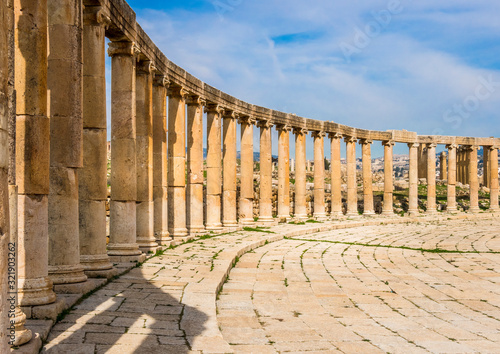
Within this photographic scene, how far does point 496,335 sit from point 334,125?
26349 millimetres

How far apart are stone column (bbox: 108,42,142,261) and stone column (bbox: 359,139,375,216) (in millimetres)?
24414

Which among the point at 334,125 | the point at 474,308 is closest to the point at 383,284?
the point at 474,308

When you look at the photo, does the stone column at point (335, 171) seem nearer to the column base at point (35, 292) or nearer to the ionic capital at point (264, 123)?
the ionic capital at point (264, 123)

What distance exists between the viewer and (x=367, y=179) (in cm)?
3644

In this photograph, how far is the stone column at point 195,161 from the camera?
21.4 m

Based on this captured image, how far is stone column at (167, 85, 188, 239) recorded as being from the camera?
Result: 63.8ft

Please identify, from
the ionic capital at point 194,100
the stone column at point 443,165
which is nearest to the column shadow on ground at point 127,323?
the ionic capital at point 194,100

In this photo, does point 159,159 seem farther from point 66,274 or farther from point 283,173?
point 283,173

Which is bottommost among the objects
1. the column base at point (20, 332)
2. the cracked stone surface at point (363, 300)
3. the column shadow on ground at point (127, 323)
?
the cracked stone surface at point (363, 300)

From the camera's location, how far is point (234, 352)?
6980mm

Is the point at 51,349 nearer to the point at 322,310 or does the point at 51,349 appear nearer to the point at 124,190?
the point at 322,310

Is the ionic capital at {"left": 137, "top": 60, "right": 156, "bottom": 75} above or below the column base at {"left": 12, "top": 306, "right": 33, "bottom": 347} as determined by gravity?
above

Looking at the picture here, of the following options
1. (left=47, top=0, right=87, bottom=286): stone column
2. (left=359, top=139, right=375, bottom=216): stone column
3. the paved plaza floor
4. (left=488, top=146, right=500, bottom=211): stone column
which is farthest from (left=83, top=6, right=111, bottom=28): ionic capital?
(left=488, top=146, right=500, bottom=211): stone column

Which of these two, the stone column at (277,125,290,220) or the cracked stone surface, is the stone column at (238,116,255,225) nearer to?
the stone column at (277,125,290,220)
